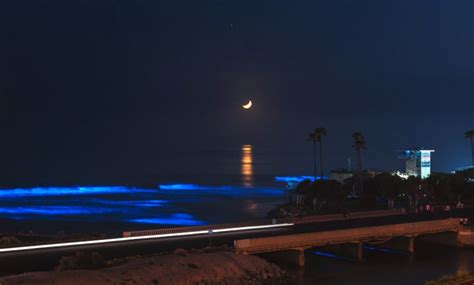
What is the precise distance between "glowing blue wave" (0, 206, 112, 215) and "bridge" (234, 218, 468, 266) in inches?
2130

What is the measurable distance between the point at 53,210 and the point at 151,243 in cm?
5922

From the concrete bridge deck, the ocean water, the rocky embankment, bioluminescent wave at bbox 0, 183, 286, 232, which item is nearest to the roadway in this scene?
the concrete bridge deck

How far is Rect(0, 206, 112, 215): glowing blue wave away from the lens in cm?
9184

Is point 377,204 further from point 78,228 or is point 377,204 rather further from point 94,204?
point 94,204

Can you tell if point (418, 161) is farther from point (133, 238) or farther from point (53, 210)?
point (133, 238)

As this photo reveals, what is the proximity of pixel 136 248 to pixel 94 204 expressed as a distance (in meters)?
69.1

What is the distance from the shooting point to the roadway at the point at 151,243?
35344mm

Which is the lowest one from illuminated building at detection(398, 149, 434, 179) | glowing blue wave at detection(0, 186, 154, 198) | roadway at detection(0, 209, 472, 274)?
roadway at detection(0, 209, 472, 274)

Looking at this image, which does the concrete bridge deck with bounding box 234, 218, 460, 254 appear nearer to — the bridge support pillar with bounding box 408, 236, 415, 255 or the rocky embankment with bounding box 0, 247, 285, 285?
the bridge support pillar with bounding box 408, 236, 415, 255

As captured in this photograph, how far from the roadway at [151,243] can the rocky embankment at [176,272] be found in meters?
2.87

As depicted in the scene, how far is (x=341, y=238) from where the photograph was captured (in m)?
46.1

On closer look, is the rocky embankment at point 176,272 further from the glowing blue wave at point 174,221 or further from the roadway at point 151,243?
the glowing blue wave at point 174,221

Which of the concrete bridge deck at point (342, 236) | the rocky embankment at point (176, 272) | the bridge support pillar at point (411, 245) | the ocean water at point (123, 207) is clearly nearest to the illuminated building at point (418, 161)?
the ocean water at point (123, 207)

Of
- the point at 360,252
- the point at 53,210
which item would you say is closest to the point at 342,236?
the point at 360,252
